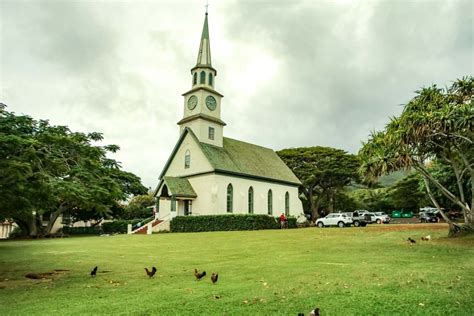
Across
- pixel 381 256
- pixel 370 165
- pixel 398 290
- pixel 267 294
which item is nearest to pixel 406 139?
pixel 370 165

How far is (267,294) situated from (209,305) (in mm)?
1282

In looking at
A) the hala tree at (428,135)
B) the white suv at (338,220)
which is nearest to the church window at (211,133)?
the white suv at (338,220)

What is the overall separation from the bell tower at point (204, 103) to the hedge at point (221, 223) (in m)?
10.3

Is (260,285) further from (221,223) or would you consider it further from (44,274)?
(221,223)

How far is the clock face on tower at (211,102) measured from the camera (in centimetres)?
4228

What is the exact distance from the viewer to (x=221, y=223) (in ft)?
106

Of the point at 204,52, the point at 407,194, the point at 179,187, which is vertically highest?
the point at 204,52

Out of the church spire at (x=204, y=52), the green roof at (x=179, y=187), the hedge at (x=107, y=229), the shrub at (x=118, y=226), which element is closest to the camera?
the green roof at (x=179, y=187)

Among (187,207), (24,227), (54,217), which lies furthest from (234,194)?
(24,227)

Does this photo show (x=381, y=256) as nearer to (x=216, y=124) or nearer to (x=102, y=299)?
(x=102, y=299)

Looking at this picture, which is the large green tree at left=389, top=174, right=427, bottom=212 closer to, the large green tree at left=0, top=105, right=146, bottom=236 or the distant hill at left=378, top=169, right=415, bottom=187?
the distant hill at left=378, top=169, right=415, bottom=187

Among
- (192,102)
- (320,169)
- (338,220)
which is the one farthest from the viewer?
(320,169)

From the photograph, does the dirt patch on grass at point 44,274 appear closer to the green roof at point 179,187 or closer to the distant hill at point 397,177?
the distant hill at point 397,177

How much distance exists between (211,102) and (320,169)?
63.3 ft
